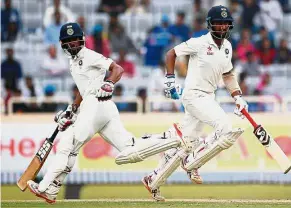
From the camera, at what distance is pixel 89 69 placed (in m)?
9.82

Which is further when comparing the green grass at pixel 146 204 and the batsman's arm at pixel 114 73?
the green grass at pixel 146 204

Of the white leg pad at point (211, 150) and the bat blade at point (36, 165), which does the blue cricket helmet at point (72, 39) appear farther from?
the white leg pad at point (211, 150)

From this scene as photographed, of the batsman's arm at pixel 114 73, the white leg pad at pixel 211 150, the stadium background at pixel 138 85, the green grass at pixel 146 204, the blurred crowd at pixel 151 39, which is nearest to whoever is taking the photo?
the batsman's arm at pixel 114 73

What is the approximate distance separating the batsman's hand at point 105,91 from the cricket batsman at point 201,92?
856 millimetres

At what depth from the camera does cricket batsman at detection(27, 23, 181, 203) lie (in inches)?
383

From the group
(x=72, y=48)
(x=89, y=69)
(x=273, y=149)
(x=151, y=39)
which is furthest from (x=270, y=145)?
(x=151, y=39)

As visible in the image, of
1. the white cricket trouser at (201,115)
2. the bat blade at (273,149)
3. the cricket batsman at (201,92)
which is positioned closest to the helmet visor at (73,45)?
the cricket batsman at (201,92)

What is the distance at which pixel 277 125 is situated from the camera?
44.2ft

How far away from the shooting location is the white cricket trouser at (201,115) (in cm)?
1004

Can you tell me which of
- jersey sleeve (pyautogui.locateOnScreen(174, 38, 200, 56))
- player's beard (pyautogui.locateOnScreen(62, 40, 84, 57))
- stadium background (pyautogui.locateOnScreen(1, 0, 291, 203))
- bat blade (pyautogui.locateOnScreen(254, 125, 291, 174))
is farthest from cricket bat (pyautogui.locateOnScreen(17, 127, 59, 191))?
stadium background (pyautogui.locateOnScreen(1, 0, 291, 203))

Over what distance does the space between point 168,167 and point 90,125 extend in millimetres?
965

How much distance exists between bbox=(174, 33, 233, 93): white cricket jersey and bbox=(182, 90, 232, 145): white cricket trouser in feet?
0.28

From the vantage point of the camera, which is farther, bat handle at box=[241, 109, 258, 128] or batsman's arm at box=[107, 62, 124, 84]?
bat handle at box=[241, 109, 258, 128]

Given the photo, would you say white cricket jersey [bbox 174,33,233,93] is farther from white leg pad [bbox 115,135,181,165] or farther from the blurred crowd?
the blurred crowd
